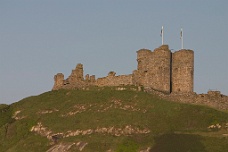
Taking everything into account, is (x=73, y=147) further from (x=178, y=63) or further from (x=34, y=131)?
(x=178, y=63)

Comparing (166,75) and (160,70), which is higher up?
(160,70)

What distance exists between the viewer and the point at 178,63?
80438 millimetres

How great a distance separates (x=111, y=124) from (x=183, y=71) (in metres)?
19.0

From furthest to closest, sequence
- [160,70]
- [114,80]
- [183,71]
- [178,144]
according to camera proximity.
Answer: [114,80], [183,71], [160,70], [178,144]

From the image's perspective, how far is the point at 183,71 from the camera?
79.8 m

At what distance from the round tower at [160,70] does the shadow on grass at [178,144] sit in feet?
66.2

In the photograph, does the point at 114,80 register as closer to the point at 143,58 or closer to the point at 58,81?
the point at 143,58

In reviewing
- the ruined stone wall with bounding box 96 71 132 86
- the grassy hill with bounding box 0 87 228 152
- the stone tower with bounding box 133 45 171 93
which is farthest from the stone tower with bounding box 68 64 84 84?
the stone tower with bounding box 133 45 171 93

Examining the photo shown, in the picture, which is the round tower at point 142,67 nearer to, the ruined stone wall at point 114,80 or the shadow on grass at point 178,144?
the ruined stone wall at point 114,80

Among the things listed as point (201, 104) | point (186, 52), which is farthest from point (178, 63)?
point (201, 104)

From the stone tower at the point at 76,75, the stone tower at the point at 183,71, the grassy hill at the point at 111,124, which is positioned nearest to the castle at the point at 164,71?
the stone tower at the point at 183,71

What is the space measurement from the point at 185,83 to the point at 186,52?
16.4 feet

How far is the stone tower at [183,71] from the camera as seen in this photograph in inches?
3132

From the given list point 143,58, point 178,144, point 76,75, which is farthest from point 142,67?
point 178,144
